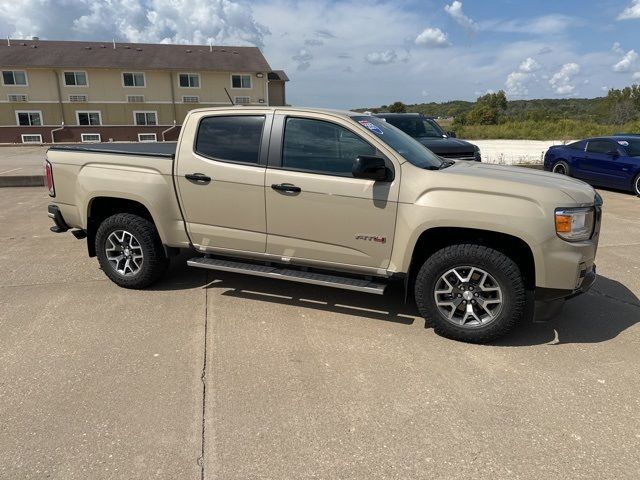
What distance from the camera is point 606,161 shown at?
1141 centimetres

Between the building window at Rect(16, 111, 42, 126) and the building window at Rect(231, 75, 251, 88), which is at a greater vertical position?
the building window at Rect(231, 75, 251, 88)

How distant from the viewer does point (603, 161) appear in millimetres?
11477

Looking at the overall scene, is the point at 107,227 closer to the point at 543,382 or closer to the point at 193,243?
the point at 193,243

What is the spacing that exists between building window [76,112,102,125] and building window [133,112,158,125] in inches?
115

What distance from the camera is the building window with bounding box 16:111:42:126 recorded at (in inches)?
1516

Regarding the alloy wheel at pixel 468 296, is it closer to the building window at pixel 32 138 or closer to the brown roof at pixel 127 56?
the brown roof at pixel 127 56

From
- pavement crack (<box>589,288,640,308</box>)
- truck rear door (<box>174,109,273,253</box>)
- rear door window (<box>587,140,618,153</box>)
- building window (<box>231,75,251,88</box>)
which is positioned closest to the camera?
truck rear door (<box>174,109,273,253</box>)

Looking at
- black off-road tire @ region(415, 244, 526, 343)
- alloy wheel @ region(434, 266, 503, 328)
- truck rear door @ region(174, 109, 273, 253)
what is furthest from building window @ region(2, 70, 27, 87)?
alloy wheel @ region(434, 266, 503, 328)

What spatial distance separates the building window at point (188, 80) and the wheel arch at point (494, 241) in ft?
135

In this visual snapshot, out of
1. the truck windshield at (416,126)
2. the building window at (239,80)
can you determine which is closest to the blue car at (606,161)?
the truck windshield at (416,126)

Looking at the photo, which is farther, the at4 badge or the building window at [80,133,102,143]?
the building window at [80,133,102,143]

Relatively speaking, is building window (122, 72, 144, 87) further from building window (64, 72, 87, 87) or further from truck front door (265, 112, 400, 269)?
truck front door (265, 112, 400, 269)

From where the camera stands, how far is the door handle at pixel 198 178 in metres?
4.37

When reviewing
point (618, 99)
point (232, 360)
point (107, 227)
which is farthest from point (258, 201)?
point (618, 99)
